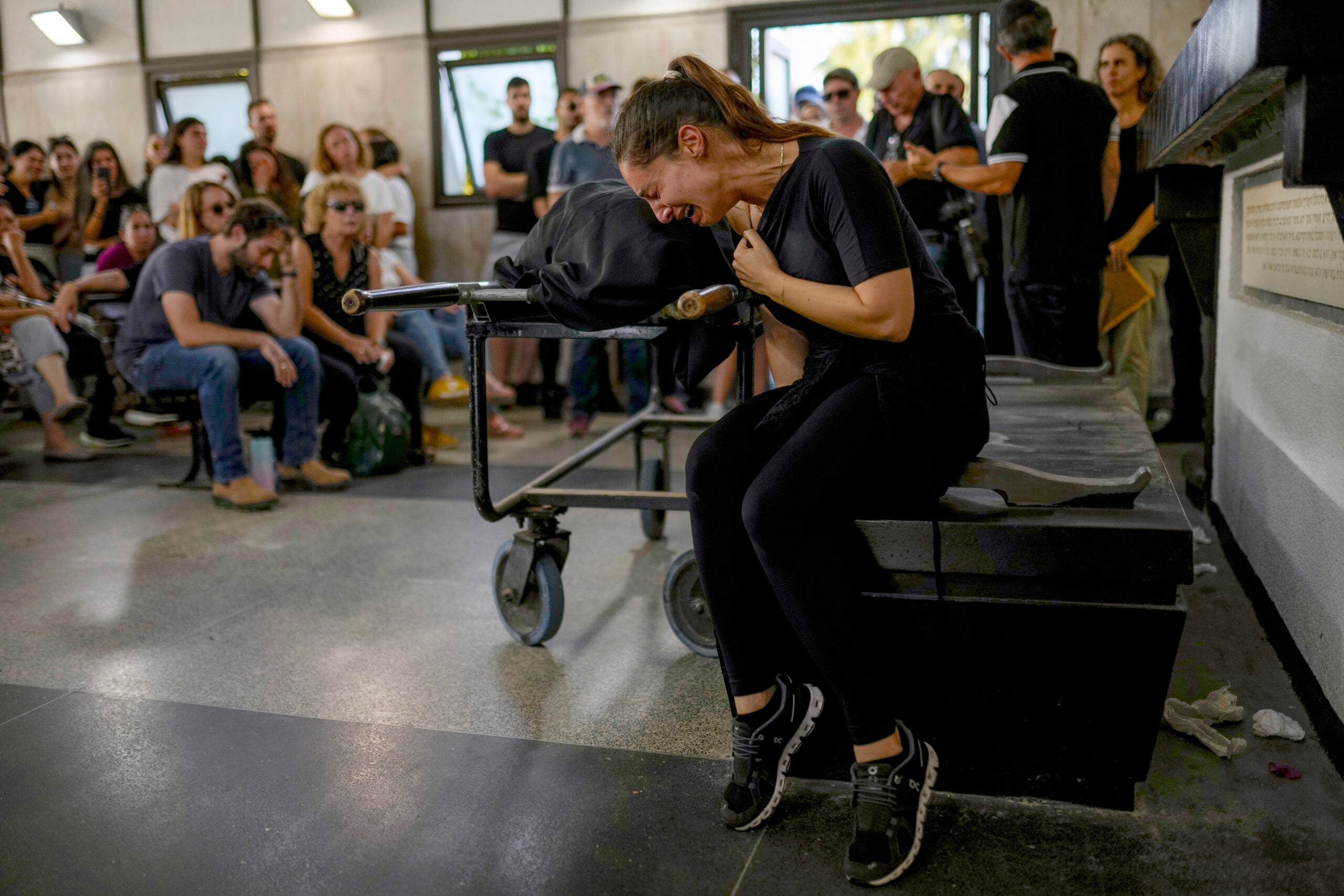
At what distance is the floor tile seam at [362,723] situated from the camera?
2.34m

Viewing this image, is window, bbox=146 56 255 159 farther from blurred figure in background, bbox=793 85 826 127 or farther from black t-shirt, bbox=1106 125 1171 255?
black t-shirt, bbox=1106 125 1171 255

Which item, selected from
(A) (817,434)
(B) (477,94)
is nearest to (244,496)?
(A) (817,434)

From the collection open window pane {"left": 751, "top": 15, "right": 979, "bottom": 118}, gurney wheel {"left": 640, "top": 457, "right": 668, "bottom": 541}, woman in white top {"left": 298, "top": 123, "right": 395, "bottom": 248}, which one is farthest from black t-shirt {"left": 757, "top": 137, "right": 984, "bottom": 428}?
open window pane {"left": 751, "top": 15, "right": 979, "bottom": 118}

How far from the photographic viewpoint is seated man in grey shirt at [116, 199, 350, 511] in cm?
471

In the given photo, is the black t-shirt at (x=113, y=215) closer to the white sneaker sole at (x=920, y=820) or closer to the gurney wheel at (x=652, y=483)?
the gurney wheel at (x=652, y=483)

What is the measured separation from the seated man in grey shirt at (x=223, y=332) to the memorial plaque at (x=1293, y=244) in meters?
3.62

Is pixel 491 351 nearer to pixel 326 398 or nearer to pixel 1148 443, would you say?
pixel 326 398

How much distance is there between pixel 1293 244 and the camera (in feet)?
9.57

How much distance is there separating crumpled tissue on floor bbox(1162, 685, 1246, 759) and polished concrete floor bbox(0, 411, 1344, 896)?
3cm

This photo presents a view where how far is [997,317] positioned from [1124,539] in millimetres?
3976

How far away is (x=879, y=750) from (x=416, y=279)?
624 cm

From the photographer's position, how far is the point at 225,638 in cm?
312

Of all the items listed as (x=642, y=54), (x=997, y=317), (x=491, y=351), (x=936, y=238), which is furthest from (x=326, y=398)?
(x=642, y=54)

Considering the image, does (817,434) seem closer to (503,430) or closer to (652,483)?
(652,483)
